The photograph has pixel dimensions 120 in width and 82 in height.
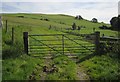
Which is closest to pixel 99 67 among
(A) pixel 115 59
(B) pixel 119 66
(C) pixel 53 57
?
(B) pixel 119 66

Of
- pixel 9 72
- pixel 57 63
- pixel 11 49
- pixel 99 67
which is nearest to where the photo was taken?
pixel 9 72

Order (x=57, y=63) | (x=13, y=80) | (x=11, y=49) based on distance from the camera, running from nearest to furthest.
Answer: (x=13, y=80), (x=57, y=63), (x=11, y=49)

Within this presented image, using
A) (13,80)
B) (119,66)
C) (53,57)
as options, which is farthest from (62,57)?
(13,80)

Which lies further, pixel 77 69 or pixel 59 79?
pixel 77 69

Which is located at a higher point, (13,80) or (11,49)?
(11,49)

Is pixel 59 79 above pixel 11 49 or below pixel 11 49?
below

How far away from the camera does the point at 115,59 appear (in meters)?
15.3

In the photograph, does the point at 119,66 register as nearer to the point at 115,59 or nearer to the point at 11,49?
the point at 115,59

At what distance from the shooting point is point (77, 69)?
1388 centimetres

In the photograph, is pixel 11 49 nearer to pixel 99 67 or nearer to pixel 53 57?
pixel 53 57

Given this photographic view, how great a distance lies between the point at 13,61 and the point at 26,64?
0.89 m

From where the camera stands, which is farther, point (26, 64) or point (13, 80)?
point (26, 64)

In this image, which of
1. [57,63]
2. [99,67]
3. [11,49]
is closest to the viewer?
[99,67]

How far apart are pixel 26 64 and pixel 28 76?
1542mm
